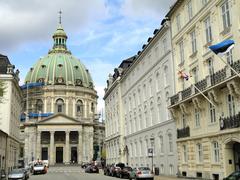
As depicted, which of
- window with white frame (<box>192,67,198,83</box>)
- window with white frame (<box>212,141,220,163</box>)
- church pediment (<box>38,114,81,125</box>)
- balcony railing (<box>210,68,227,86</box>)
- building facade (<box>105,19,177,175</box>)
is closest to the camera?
balcony railing (<box>210,68,227,86</box>)

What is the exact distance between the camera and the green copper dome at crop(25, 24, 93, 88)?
441 feet

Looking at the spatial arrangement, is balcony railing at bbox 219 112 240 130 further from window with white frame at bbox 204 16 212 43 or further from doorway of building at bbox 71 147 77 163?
doorway of building at bbox 71 147 77 163

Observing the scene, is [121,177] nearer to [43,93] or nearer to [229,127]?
[229,127]

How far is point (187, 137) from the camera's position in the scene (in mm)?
34625

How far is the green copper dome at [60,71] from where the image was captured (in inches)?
5295

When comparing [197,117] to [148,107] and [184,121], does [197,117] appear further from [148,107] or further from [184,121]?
[148,107]

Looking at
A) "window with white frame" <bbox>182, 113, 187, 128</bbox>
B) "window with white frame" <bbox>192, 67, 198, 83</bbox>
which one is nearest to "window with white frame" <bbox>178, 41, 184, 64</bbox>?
"window with white frame" <bbox>192, 67, 198, 83</bbox>

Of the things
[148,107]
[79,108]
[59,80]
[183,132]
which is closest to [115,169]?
[148,107]

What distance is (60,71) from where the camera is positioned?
13688 cm

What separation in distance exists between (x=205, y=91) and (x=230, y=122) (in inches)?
136

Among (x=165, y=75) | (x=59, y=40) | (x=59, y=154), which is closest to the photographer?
(x=165, y=75)

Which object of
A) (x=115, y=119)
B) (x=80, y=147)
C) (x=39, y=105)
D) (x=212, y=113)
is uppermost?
(x=39, y=105)

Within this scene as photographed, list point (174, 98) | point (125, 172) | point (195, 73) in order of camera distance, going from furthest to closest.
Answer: point (125, 172), point (174, 98), point (195, 73)

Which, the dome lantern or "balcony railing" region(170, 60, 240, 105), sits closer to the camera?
"balcony railing" region(170, 60, 240, 105)
